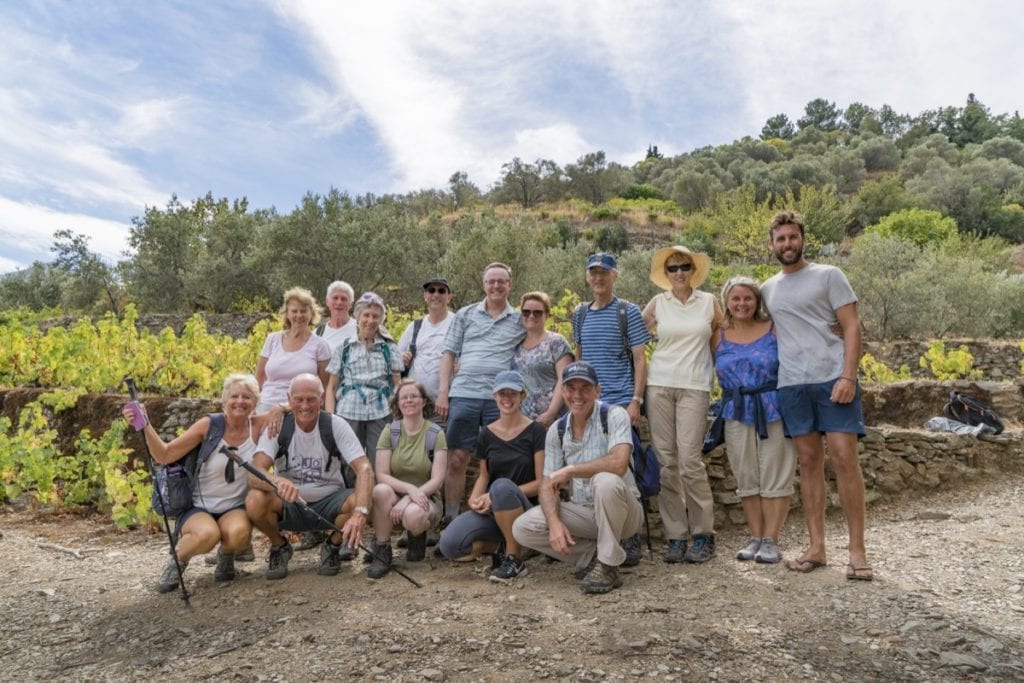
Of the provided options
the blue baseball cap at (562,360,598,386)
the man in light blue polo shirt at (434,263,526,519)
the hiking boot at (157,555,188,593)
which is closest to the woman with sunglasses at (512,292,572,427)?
the man in light blue polo shirt at (434,263,526,519)

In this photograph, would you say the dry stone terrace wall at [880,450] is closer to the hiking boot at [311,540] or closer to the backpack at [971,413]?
the backpack at [971,413]

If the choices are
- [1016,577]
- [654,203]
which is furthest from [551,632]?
[654,203]

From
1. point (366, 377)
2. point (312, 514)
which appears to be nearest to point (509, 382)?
point (366, 377)

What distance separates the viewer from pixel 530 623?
132 inches

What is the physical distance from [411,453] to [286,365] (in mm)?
1108

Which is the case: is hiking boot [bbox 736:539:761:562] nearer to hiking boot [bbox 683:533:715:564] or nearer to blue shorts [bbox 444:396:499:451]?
hiking boot [bbox 683:533:715:564]

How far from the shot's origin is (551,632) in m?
3.23

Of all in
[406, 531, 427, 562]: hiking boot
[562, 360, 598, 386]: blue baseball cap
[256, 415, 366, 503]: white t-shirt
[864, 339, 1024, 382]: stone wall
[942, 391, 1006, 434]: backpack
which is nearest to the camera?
[562, 360, 598, 386]: blue baseball cap

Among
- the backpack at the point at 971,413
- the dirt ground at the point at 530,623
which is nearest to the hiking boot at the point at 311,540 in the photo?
the dirt ground at the point at 530,623

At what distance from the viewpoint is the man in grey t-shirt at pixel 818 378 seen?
3.82 m

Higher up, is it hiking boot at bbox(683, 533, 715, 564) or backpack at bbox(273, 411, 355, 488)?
backpack at bbox(273, 411, 355, 488)

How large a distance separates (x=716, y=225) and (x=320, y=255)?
23.3m

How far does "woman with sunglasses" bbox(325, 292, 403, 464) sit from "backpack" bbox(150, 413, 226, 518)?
839mm

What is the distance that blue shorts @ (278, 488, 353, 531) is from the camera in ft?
13.7
